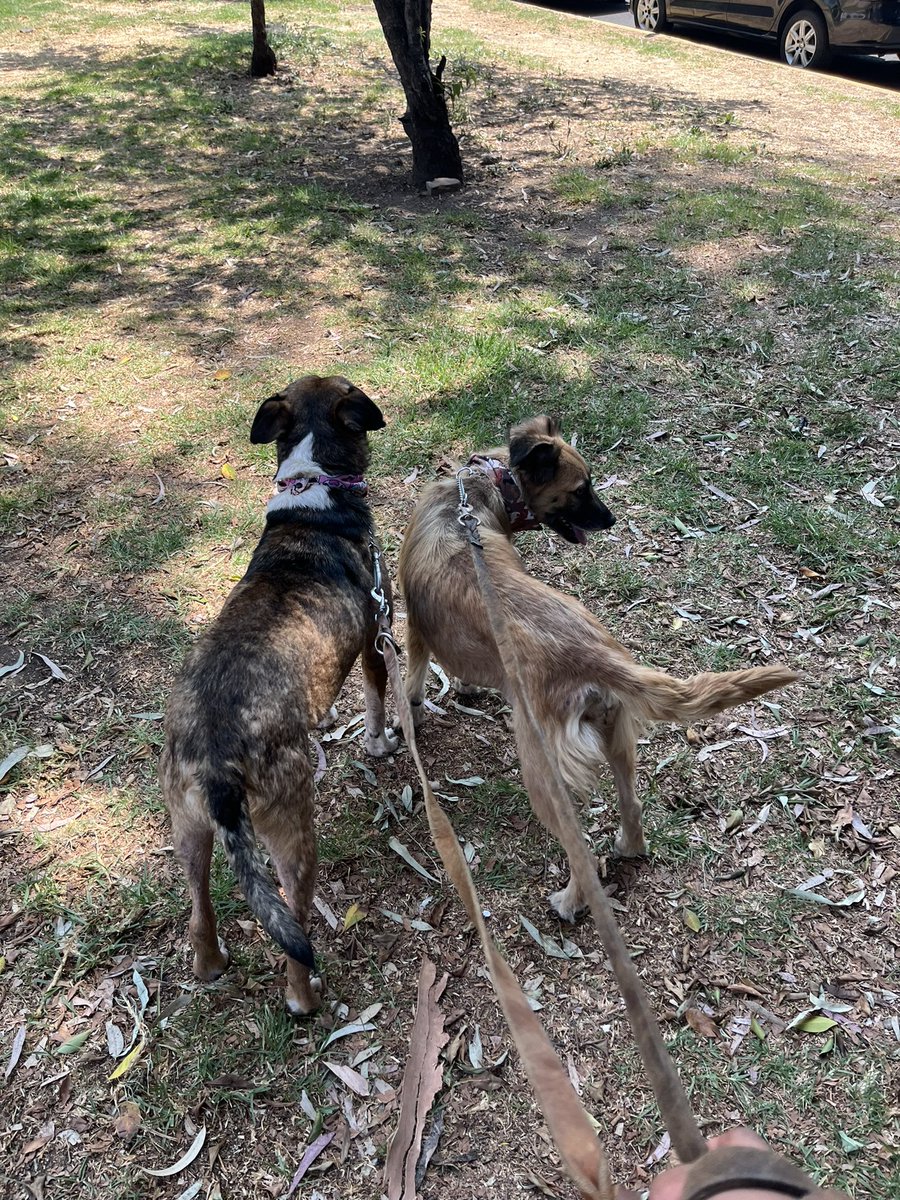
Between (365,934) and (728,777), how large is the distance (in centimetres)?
177

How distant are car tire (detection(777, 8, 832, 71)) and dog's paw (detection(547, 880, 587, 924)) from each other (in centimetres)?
1522

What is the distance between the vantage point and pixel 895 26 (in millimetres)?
11961

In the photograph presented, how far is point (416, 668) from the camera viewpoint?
387 centimetres

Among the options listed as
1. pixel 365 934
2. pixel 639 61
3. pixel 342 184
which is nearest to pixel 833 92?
pixel 639 61

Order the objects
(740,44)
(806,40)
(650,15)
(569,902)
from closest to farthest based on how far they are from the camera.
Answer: (569,902)
(806,40)
(740,44)
(650,15)

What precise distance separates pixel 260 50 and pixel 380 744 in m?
12.8

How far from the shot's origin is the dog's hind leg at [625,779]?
2996mm

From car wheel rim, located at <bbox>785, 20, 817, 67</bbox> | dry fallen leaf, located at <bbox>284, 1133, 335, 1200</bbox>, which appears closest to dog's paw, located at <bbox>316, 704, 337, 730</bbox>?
dry fallen leaf, located at <bbox>284, 1133, 335, 1200</bbox>

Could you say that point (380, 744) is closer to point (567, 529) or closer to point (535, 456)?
point (567, 529)

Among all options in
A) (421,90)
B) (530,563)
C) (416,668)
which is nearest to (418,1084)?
(416,668)

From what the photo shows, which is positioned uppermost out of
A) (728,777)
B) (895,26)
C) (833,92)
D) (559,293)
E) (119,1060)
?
(895,26)

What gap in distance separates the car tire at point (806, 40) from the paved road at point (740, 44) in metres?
0.40

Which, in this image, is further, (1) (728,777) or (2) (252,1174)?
(1) (728,777)

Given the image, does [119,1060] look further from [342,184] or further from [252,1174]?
[342,184]
